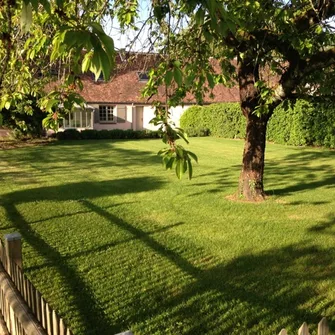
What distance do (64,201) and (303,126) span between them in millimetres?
17002

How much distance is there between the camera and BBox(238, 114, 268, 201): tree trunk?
834cm

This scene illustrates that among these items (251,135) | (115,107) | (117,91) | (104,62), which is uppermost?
(117,91)

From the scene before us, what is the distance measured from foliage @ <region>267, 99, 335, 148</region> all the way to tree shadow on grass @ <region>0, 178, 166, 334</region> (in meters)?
11.8

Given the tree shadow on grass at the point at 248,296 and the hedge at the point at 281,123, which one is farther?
the hedge at the point at 281,123

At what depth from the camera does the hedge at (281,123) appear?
20.0 m

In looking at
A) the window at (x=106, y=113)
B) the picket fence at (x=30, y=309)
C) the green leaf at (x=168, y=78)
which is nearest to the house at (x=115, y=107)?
the window at (x=106, y=113)

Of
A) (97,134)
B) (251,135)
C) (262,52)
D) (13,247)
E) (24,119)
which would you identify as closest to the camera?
(13,247)

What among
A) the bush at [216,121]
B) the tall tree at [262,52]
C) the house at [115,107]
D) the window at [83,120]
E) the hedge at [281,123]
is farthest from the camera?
the house at [115,107]

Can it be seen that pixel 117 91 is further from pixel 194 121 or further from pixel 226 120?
pixel 226 120

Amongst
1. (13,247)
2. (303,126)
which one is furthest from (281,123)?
(13,247)

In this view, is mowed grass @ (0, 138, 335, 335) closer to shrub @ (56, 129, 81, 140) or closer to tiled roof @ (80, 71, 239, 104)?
shrub @ (56, 129, 81, 140)

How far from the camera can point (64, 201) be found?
8.68 m

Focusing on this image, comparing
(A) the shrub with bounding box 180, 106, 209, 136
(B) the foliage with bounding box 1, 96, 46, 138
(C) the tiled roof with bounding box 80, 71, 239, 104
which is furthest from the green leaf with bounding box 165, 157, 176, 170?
(C) the tiled roof with bounding box 80, 71, 239, 104

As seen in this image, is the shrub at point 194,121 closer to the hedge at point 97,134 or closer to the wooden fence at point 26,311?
the hedge at point 97,134
